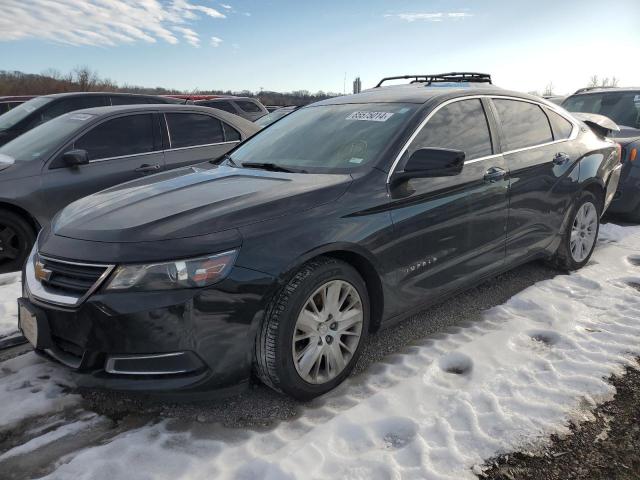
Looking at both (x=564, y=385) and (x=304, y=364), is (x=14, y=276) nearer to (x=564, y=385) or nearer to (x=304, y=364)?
(x=304, y=364)

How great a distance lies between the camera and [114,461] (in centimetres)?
229

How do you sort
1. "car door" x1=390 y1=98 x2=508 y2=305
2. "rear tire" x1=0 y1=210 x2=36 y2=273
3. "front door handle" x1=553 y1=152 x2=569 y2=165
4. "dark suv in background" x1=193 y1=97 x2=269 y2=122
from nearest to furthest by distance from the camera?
"car door" x1=390 y1=98 x2=508 y2=305, "front door handle" x1=553 y1=152 x2=569 y2=165, "rear tire" x1=0 y1=210 x2=36 y2=273, "dark suv in background" x1=193 y1=97 x2=269 y2=122

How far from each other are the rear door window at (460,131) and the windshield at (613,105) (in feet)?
15.3

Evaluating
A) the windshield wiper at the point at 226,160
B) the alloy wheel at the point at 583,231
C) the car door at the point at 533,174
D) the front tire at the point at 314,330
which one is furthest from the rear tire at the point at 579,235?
the windshield wiper at the point at 226,160

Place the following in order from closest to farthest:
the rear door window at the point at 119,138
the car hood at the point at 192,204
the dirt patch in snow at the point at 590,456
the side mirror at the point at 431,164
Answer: the dirt patch in snow at the point at 590,456, the car hood at the point at 192,204, the side mirror at the point at 431,164, the rear door window at the point at 119,138

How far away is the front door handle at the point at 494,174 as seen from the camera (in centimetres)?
369

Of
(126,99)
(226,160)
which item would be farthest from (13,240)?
(126,99)

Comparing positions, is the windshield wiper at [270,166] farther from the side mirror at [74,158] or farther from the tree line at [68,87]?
the tree line at [68,87]

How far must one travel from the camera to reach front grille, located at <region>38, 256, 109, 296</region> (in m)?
2.43

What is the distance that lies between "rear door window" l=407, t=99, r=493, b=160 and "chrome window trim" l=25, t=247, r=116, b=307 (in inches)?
75.6

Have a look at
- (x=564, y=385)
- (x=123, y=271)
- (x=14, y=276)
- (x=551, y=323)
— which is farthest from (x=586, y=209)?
(x=14, y=276)

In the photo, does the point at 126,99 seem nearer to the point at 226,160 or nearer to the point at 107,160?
the point at 107,160

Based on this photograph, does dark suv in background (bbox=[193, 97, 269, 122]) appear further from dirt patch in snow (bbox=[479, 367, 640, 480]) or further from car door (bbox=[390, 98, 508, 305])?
dirt patch in snow (bbox=[479, 367, 640, 480])

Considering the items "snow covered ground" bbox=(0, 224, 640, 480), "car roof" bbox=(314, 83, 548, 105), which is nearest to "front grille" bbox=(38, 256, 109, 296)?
"snow covered ground" bbox=(0, 224, 640, 480)
